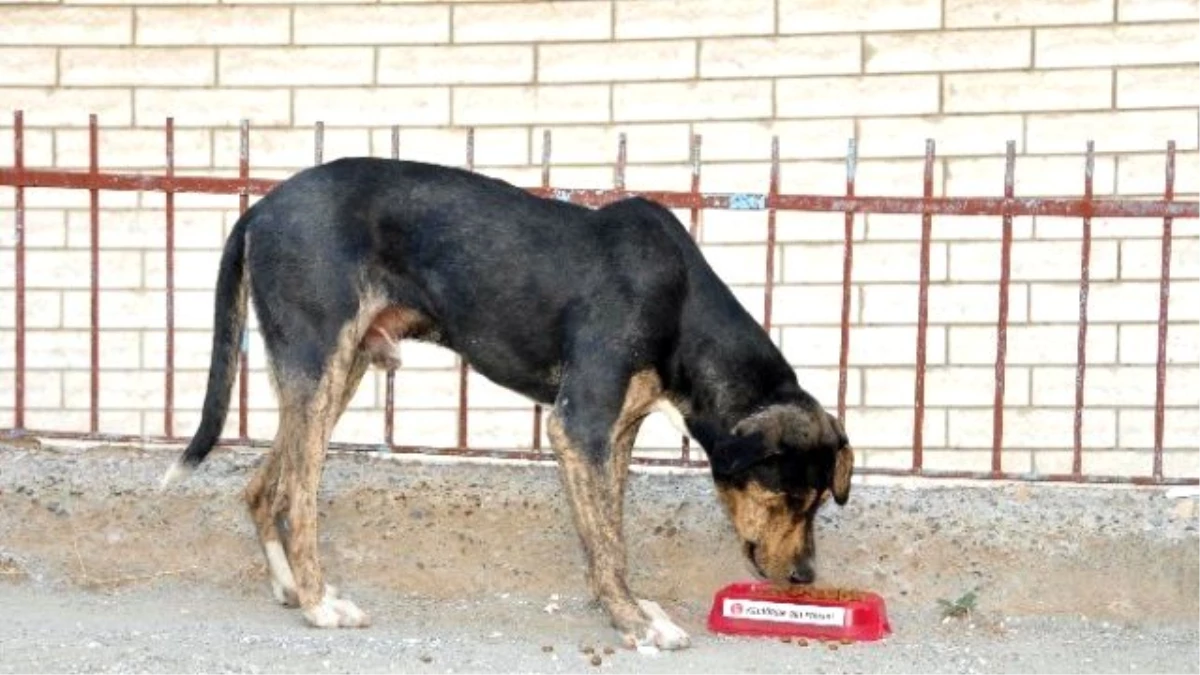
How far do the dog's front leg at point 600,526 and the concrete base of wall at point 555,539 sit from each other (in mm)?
991

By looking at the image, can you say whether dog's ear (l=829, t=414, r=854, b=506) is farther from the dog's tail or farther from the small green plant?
the dog's tail

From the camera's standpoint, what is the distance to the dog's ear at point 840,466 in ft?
23.4

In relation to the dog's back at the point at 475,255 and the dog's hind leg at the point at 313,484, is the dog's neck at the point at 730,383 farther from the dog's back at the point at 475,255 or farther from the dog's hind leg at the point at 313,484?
the dog's hind leg at the point at 313,484

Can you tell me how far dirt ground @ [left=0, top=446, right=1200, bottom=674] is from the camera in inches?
294

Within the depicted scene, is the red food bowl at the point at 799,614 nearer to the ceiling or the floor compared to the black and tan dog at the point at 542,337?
nearer to the floor

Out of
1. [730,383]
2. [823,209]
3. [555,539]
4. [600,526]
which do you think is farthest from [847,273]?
[600,526]

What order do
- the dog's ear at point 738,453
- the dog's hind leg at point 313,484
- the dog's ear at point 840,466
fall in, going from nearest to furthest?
the dog's ear at point 738,453, the dog's ear at point 840,466, the dog's hind leg at point 313,484

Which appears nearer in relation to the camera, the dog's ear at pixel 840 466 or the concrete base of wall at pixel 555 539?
the dog's ear at pixel 840 466

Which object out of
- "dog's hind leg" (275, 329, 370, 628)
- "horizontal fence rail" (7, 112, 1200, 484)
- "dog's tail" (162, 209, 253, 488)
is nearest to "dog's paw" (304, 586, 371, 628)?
"dog's hind leg" (275, 329, 370, 628)

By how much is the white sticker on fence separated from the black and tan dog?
0.23 m

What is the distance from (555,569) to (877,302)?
318 cm

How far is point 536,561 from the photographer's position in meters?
8.31

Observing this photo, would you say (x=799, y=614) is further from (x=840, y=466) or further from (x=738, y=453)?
(x=738, y=453)

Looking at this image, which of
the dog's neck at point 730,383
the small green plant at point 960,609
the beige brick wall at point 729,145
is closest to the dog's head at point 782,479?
the dog's neck at point 730,383
